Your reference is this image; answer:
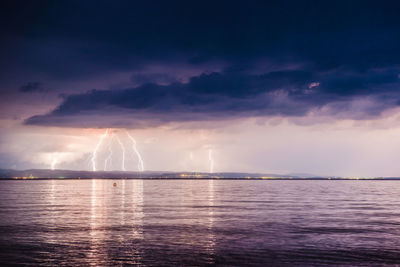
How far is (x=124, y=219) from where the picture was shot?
48.5 m

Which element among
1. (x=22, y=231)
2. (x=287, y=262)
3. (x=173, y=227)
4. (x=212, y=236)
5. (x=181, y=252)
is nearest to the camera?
(x=287, y=262)

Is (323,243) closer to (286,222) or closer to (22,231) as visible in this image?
(286,222)

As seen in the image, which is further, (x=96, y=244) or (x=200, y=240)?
(x=200, y=240)

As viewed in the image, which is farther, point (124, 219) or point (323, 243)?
point (124, 219)

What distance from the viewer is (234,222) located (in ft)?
146

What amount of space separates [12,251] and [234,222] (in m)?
23.2

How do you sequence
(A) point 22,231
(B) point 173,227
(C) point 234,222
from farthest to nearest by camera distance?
(C) point 234,222 → (B) point 173,227 → (A) point 22,231

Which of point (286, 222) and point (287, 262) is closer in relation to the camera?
point (287, 262)

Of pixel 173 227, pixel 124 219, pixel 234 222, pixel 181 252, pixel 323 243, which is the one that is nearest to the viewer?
pixel 181 252

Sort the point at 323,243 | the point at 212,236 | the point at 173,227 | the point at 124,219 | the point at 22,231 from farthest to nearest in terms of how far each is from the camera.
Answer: the point at 124,219 < the point at 173,227 < the point at 22,231 < the point at 212,236 < the point at 323,243

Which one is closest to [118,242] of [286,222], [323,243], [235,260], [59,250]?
[59,250]

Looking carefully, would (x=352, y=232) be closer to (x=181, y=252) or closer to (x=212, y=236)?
(x=212, y=236)

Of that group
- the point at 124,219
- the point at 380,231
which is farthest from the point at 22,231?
the point at 380,231

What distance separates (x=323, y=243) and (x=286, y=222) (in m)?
12.5
